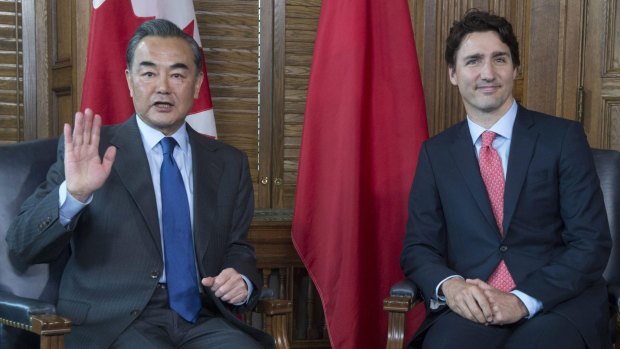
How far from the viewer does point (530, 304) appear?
8.08ft

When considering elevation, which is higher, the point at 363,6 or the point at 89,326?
the point at 363,6

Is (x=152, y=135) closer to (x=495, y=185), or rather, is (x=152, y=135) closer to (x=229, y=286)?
(x=229, y=286)

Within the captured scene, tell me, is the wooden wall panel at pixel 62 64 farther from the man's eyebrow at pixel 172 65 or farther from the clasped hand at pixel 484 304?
the clasped hand at pixel 484 304

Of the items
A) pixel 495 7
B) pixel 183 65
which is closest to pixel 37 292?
pixel 183 65

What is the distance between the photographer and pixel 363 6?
11.0 ft

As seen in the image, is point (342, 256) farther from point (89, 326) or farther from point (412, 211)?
point (89, 326)

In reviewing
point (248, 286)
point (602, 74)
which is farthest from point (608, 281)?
point (602, 74)

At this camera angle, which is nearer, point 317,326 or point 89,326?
point 89,326

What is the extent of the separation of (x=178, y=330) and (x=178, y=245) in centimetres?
25

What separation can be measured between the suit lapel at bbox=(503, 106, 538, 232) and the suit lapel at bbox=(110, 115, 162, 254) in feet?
3.64

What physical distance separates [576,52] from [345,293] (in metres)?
1.69

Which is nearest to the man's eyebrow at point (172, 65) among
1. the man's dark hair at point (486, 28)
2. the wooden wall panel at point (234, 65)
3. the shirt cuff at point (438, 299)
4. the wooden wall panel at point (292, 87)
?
the man's dark hair at point (486, 28)

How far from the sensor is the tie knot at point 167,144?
2.56 m

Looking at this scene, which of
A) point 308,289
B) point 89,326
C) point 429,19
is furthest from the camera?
point 429,19
